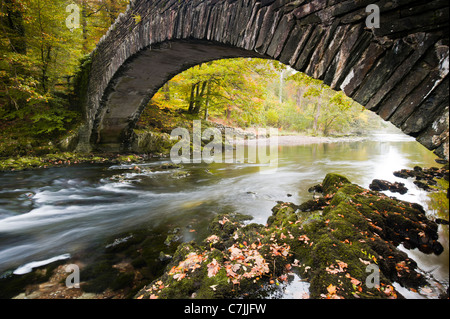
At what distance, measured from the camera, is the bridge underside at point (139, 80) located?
16.8ft

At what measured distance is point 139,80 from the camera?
786 cm

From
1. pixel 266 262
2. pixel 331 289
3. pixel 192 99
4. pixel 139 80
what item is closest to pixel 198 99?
pixel 192 99

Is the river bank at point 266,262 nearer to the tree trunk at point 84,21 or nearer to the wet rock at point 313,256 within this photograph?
the wet rock at point 313,256

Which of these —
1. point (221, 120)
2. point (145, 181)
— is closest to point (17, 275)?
point (145, 181)

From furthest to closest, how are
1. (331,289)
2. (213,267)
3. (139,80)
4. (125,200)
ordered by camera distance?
1. (139,80)
2. (125,200)
3. (213,267)
4. (331,289)

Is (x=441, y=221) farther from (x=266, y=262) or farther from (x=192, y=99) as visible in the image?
(x=192, y=99)

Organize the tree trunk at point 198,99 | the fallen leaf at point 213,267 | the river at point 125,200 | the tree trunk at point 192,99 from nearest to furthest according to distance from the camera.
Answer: the fallen leaf at point 213,267 < the river at point 125,200 < the tree trunk at point 198,99 < the tree trunk at point 192,99

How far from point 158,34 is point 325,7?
13.8 ft

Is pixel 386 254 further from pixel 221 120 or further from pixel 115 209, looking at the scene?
pixel 221 120

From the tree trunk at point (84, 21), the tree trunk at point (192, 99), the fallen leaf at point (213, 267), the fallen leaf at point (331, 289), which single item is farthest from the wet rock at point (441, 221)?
the tree trunk at point (84, 21)

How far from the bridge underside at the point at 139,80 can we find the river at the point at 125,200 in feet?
7.11

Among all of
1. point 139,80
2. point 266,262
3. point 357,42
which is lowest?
point 266,262

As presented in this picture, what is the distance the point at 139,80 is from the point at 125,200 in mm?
4630

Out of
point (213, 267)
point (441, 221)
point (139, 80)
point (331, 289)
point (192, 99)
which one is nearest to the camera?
point (331, 289)
